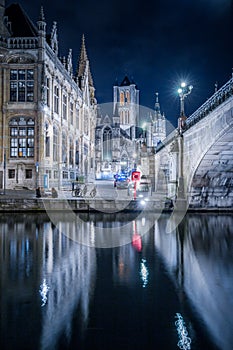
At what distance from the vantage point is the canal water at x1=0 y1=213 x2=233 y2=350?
20.5 feet

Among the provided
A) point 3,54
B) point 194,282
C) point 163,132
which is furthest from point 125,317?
point 163,132

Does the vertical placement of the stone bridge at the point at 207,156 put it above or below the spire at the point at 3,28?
below

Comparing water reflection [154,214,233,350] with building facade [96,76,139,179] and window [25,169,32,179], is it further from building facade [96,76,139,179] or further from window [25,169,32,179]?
building facade [96,76,139,179]

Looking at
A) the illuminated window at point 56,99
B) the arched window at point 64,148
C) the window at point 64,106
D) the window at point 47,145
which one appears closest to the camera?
the window at point 47,145

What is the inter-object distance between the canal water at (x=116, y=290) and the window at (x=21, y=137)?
2169cm

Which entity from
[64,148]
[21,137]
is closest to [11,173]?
[21,137]

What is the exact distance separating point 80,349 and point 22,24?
139 ft

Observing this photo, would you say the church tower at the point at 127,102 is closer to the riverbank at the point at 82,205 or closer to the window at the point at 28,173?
the window at the point at 28,173

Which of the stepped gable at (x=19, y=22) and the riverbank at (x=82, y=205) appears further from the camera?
the stepped gable at (x=19, y=22)

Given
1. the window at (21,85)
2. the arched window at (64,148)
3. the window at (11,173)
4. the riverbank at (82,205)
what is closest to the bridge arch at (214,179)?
the riverbank at (82,205)

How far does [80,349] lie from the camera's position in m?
5.80

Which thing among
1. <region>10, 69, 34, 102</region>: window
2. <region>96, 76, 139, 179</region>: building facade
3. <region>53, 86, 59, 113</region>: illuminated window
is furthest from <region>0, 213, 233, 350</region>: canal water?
<region>96, 76, 139, 179</region>: building facade

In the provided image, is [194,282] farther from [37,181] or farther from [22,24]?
[22,24]

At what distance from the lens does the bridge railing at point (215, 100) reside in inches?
643
